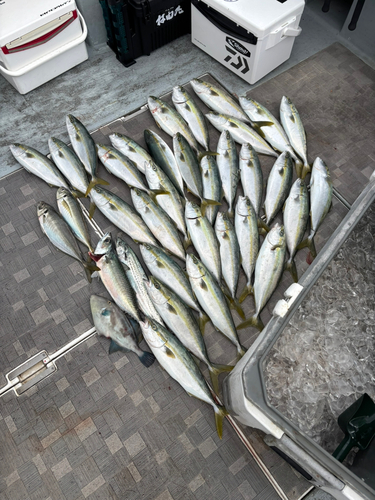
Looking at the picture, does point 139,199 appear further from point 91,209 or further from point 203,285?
point 203,285

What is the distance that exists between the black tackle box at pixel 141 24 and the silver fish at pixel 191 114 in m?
0.64

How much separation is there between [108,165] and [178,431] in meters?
1.76

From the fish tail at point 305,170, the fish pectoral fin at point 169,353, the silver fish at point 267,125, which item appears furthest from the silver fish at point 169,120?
the fish pectoral fin at point 169,353

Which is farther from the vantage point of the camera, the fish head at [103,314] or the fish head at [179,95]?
the fish head at [179,95]

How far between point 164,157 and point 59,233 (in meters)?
0.89

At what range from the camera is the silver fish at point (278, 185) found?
2.48 meters

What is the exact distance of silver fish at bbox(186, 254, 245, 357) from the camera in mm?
2102

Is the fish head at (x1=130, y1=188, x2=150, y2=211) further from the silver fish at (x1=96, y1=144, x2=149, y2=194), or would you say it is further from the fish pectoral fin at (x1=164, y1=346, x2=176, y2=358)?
the fish pectoral fin at (x1=164, y1=346, x2=176, y2=358)

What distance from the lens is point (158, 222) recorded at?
2.36 m

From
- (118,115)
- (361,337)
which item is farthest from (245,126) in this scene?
(361,337)

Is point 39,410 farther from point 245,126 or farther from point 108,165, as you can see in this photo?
point 245,126

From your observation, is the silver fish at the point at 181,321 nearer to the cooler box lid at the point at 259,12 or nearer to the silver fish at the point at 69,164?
the silver fish at the point at 69,164

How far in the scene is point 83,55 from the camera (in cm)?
318

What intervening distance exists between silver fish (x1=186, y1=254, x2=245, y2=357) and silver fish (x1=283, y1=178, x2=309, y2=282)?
51 centimetres
